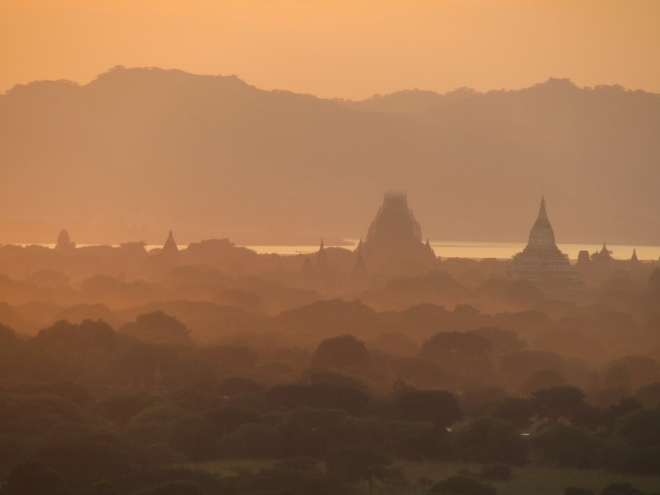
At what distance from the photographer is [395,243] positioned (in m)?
181

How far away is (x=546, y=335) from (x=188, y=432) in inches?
1781

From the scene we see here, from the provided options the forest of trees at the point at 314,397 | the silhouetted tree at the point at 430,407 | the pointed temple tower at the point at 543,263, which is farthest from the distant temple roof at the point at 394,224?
the silhouetted tree at the point at 430,407

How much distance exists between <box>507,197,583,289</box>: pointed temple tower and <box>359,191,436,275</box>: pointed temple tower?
30212 millimetres

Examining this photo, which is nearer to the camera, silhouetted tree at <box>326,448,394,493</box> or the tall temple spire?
silhouetted tree at <box>326,448,394,493</box>

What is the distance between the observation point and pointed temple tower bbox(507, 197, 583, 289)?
143 m

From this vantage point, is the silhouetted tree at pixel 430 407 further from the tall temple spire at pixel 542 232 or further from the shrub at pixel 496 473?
the tall temple spire at pixel 542 232

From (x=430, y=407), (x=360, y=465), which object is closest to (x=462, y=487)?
(x=360, y=465)

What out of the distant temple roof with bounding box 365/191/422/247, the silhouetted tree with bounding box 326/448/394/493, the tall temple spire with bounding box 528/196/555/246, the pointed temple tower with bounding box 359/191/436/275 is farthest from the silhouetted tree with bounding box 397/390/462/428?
the distant temple roof with bounding box 365/191/422/247

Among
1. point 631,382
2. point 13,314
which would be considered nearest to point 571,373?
point 631,382

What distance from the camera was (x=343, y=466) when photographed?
5647cm

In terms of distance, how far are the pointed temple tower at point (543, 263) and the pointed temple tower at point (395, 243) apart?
30.2m

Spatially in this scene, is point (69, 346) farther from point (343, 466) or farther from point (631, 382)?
point (343, 466)

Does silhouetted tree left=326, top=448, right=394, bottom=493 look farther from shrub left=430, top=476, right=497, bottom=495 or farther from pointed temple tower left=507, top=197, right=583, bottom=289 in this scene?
pointed temple tower left=507, top=197, right=583, bottom=289

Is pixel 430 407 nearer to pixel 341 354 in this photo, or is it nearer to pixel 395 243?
pixel 341 354
